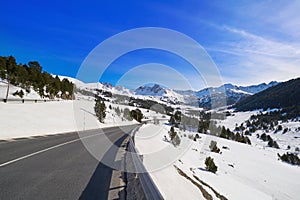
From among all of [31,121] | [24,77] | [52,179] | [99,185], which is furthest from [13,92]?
[99,185]

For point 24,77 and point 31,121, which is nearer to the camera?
point 31,121

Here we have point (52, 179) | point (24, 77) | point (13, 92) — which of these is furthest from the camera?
point (24, 77)

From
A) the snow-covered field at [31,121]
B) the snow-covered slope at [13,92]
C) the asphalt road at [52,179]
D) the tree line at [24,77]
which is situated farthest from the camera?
the tree line at [24,77]

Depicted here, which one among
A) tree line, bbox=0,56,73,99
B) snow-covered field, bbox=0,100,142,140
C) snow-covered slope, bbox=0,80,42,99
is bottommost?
snow-covered field, bbox=0,100,142,140

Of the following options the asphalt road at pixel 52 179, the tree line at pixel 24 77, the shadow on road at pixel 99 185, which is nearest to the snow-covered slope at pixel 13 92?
the tree line at pixel 24 77

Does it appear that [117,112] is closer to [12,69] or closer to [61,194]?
[12,69]

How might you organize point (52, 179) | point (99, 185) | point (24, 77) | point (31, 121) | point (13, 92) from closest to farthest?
point (99, 185) → point (52, 179) → point (31, 121) → point (13, 92) → point (24, 77)

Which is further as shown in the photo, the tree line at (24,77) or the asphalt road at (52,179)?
the tree line at (24,77)

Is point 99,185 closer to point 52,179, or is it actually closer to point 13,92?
point 52,179

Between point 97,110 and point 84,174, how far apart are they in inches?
1903

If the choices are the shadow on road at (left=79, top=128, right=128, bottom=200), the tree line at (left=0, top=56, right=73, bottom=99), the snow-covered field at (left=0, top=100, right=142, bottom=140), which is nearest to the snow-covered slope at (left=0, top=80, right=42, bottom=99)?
the tree line at (left=0, top=56, right=73, bottom=99)

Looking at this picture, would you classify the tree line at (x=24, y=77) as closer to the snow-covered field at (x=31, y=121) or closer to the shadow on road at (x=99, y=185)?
the snow-covered field at (x=31, y=121)

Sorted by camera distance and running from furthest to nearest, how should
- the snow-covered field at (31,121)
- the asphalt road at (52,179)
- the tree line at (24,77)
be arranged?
the tree line at (24,77) < the snow-covered field at (31,121) < the asphalt road at (52,179)

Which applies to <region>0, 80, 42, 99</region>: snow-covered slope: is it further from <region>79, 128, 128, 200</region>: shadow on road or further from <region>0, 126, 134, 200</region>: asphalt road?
<region>79, 128, 128, 200</region>: shadow on road
